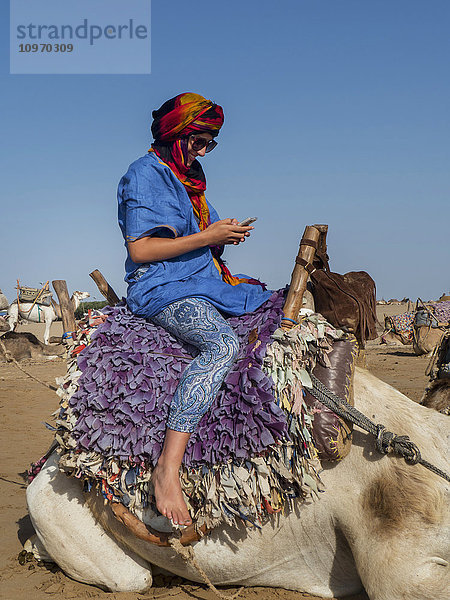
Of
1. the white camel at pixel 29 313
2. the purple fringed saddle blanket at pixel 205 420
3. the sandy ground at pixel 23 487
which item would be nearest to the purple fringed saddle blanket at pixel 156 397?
the purple fringed saddle blanket at pixel 205 420

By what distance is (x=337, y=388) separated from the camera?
11.0 ft

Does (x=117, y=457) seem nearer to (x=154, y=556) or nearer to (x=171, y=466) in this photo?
(x=171, y=466)

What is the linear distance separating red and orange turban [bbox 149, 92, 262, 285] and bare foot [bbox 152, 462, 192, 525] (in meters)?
1.61

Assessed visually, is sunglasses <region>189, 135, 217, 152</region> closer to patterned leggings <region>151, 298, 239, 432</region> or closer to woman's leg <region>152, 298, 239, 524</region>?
patterned leggings <region>151, 298, 239, 432</region>

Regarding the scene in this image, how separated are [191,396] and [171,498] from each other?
560 mm

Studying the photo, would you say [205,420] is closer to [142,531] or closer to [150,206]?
[142,531]

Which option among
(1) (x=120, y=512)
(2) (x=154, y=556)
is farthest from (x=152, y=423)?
(2) (x=154, y=556)

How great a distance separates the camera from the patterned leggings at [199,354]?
3.27 m

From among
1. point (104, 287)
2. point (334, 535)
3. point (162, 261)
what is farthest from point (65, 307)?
point (334, 535)

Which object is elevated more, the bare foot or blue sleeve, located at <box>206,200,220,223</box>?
blue sleeve, located at <box>206,200,220,223</box>

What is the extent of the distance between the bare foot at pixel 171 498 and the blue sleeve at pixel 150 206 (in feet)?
4.48

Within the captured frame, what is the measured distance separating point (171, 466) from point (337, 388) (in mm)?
1006

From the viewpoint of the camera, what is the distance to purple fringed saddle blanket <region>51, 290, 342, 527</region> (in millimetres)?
3242

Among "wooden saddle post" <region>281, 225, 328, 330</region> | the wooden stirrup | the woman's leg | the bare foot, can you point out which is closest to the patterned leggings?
the woman's leg
